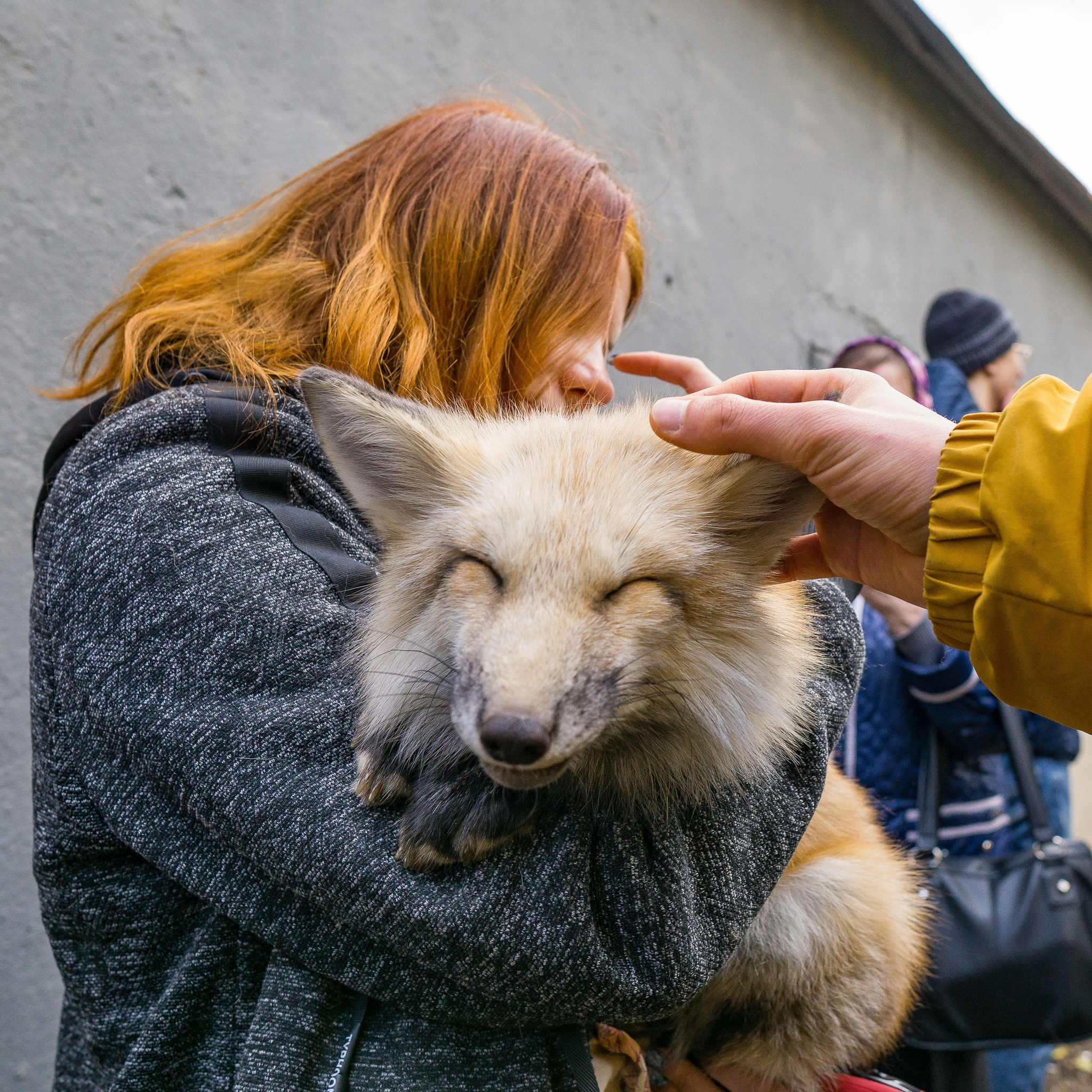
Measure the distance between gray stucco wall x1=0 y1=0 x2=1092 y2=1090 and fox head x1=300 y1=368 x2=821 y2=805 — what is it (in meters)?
1.82

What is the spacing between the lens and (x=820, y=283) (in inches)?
258

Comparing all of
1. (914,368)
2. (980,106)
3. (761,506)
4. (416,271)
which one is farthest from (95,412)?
(980,106)

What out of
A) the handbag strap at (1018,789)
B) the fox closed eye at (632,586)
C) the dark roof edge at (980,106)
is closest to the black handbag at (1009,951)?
the handbag strap at (1018,789)

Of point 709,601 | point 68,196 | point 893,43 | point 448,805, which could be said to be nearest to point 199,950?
point 448,805

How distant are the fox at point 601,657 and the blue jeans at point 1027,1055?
1426 millimetres

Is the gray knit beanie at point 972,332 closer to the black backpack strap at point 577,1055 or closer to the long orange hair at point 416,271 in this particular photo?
the long orange hair at point 416,271

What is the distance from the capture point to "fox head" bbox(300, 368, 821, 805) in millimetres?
1333

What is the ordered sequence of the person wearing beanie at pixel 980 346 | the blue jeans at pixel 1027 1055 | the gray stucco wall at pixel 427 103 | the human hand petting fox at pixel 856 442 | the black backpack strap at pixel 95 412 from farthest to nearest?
1. the person wearing beanie at pixel 980 346
2. the blue jeans at pixel 1027 1055
3. the gray stucco wall at pixel 427 103
4. the black backpack strap at pixel 95 412
5. the human hand petting fox at pixel 856 442

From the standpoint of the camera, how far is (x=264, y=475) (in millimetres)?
1504

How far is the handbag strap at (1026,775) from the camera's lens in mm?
2805

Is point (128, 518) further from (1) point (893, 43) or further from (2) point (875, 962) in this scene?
(1) point (893, 43)

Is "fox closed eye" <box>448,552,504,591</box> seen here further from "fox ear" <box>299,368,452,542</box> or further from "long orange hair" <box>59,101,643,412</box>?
"long orange hair" <box>59,101,643,412</box>

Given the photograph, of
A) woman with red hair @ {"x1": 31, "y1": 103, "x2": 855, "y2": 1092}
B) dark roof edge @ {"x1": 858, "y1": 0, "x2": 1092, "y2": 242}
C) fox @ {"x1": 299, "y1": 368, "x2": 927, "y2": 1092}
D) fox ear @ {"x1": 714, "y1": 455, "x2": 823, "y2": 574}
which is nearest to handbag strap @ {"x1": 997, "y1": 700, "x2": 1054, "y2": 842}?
fox @ {"x1": 299, "y1": 368, "x2": 927, "y2": 1092}

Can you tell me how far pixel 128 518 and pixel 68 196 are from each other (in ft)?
6.65
